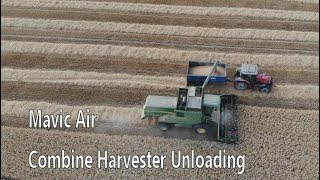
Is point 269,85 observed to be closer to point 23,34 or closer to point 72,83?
point 72,83

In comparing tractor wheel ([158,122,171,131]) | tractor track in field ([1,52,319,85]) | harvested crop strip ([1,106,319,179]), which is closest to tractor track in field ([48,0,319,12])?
tractor track in field ([1,52,319,85])

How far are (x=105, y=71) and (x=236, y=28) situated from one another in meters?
8.17

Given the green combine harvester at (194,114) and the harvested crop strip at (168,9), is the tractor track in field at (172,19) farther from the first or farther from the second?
the green combine harvester at (194,114)

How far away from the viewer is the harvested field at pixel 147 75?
1539 centimetres

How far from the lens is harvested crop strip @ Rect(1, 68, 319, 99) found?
712 inches

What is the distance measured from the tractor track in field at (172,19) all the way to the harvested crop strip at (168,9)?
38cm

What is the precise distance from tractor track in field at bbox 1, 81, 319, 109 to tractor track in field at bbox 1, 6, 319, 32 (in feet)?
19.7

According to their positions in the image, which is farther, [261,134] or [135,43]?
[135,43]

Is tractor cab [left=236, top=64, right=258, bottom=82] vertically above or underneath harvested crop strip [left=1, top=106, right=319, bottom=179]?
above

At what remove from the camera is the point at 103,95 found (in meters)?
18.1

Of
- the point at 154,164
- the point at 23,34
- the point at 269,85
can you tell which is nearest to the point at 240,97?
the point at 269,85

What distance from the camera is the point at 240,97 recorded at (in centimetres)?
1775

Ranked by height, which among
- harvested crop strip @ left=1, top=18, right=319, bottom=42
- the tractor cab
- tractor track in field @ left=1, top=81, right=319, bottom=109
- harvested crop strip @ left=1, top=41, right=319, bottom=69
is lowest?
tractor track in field @ left=1, top=81, right=319, bottom=109

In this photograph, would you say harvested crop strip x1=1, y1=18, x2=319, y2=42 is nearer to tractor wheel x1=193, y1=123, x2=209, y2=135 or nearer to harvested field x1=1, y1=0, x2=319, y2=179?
harvested field x1=1, y1=0, x2=319, y2=179
